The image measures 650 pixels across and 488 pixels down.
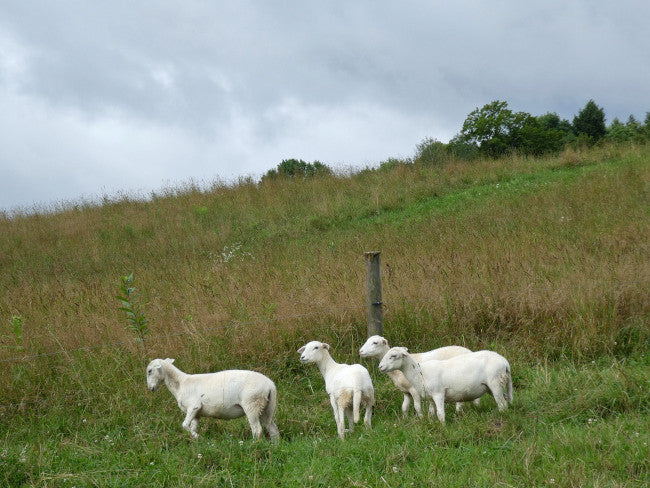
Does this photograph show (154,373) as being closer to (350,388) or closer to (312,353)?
Result: (312,353)

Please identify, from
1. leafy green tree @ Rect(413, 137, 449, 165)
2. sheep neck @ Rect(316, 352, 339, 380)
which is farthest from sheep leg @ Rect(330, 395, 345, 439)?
leafy green tree @ Rect(413, 137, 449, 165)

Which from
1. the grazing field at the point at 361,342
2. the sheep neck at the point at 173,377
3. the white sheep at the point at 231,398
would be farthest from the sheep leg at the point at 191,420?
the sheep neck at the point at 173,377

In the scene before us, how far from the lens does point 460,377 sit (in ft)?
19.2

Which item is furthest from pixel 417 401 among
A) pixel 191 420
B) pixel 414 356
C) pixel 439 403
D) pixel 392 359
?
pixel 191 420

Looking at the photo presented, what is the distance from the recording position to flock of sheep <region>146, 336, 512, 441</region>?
18.9ft

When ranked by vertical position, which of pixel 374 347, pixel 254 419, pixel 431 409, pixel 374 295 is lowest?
pixel 431 409

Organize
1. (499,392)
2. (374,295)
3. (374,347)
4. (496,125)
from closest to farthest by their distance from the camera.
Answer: (499,392) < (374,347) < (374,295) < (496,125)

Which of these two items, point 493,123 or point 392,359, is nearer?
point 392,359

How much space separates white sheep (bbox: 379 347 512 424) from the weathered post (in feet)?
5.38

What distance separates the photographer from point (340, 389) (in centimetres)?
588

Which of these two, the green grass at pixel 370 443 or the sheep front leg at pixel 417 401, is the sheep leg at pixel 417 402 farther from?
the green grass at pixel 370 443

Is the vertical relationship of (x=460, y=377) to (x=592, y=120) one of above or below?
below

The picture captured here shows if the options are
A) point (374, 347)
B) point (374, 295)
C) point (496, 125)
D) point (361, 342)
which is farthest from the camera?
point (496, 125)

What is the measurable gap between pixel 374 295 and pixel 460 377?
6.89 feet
